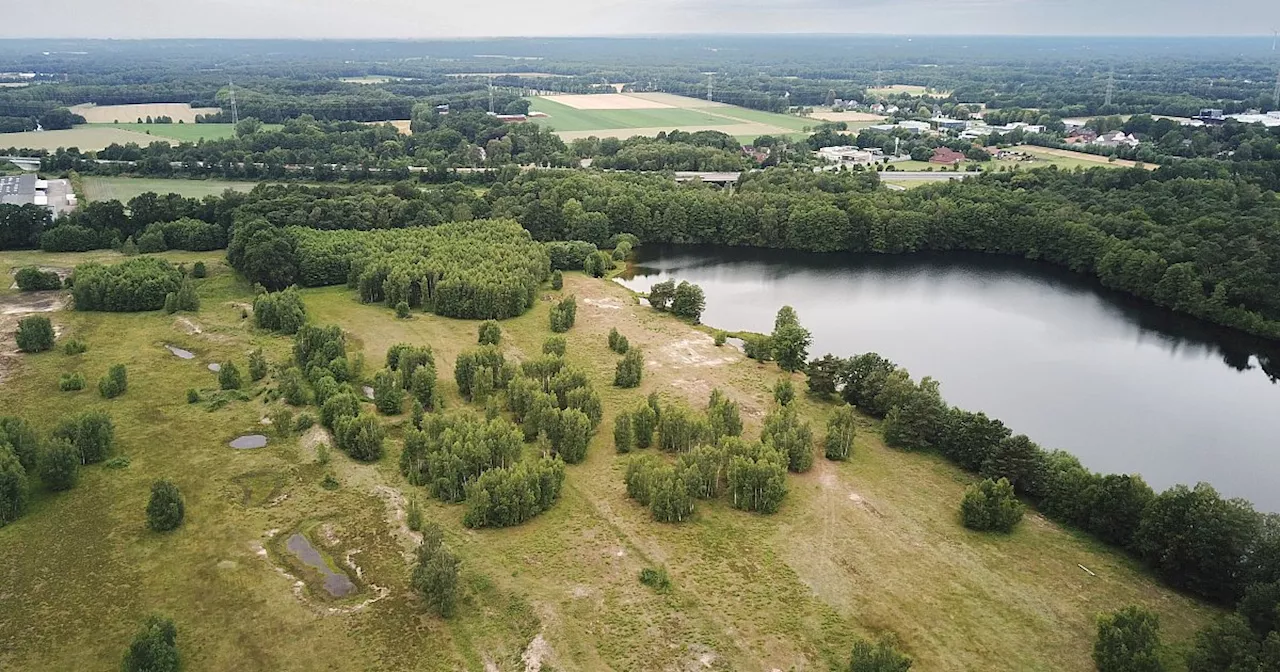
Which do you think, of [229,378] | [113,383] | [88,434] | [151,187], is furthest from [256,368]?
[151,187]

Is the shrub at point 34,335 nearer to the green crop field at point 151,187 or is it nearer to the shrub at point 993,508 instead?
the green crop field at point 151,187

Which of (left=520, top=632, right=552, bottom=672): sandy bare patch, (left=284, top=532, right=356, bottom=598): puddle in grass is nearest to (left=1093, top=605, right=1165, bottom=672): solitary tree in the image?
(left=520, top=632, right=552, bottom=672): sandy bare patch

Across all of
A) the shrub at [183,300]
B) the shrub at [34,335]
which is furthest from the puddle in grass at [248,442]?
the shrub at [183,300]

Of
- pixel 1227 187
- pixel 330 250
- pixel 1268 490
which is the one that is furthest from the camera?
pixel 1227 187

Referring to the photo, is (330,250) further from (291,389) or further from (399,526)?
(399,526)

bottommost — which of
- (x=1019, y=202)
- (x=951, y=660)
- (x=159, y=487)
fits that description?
(x=951, y=660)

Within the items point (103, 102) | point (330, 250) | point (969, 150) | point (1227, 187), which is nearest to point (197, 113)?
point (103, 102)
